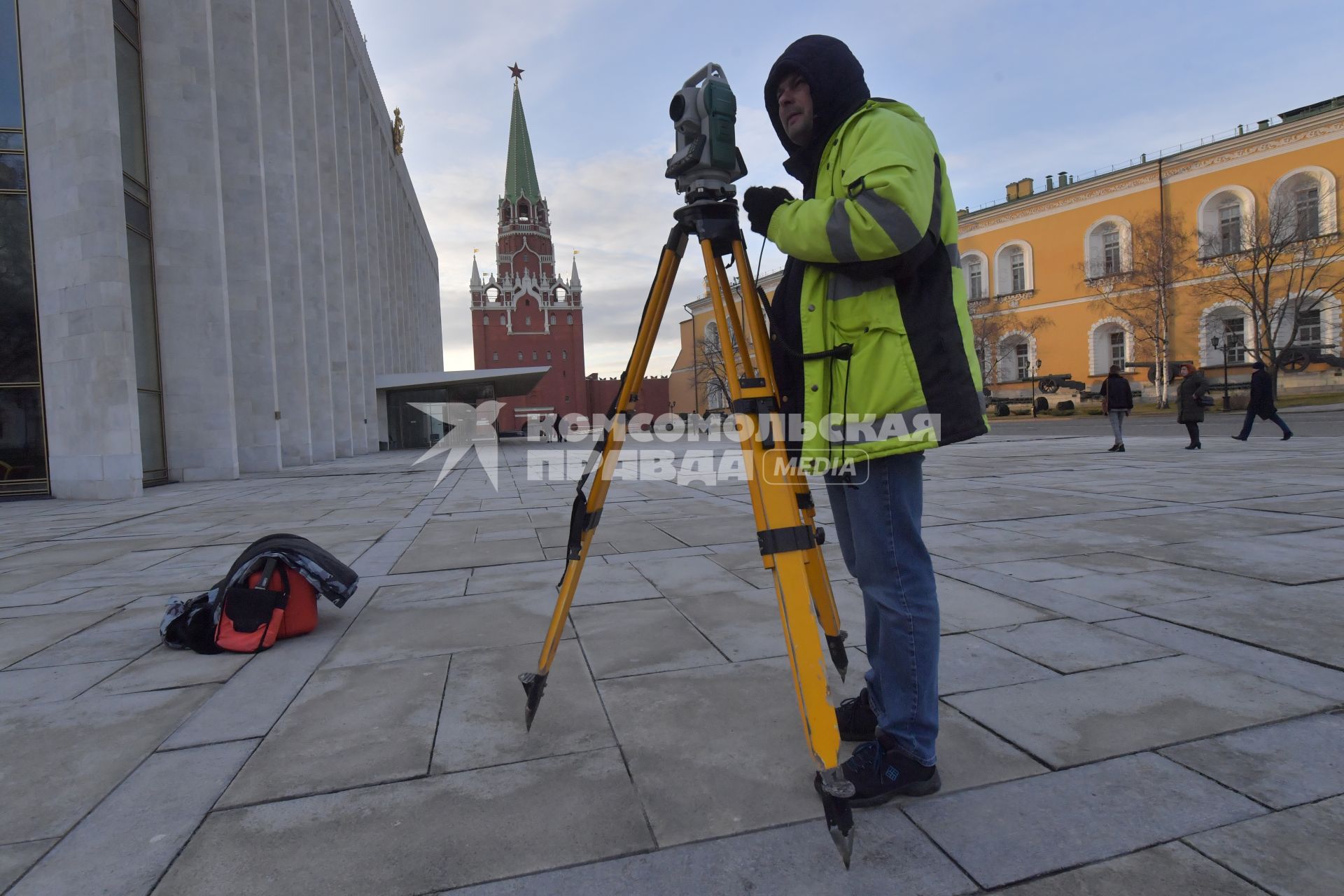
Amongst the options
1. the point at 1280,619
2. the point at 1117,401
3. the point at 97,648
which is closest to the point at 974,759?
the point at 1280,619

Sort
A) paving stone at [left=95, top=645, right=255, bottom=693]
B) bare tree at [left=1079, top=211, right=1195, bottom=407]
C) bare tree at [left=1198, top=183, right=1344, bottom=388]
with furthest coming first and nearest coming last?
bare tree at [left=1079, top=211, right=1195, bottom=407]
bare tree at [left=1198, top=183, right=1344, bottom=388]
paving stone at [left=95, top=645, right=255, bottom=693]

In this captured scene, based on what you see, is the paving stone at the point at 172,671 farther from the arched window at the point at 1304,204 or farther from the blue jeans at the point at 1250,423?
the arched window at the point at 1304,204

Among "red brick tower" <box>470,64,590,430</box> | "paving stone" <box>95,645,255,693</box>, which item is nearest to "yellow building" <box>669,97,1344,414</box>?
"paving stone" <box>95,645,255,693</box>

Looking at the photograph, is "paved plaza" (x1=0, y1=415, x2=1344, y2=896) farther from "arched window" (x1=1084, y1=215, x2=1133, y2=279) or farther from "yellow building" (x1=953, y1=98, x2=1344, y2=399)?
"arched window" (x1=1084, y1=215, x2=1133, y2=279)

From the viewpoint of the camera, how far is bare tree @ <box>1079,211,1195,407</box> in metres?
34.2

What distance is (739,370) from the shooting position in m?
1.95

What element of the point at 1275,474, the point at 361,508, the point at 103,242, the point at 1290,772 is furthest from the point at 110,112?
the point at 1275,474

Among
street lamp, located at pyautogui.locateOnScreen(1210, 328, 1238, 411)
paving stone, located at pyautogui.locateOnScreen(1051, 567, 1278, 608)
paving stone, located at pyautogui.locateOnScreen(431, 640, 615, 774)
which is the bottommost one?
paving stone, located at pyautogui.locateOnScreen(431, 640, 615, 774)

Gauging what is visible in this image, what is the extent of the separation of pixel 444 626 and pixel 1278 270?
41.9 m

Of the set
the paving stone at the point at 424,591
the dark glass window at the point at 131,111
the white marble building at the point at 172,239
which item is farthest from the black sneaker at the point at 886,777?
the dark glass window at the point at 131,111

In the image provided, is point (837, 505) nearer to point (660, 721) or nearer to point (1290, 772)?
point (660, 721)

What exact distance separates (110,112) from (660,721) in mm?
14057

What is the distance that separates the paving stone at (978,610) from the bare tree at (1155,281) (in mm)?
37239

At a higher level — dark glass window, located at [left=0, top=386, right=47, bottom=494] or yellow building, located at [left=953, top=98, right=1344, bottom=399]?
yellow building, located at [left=953, top=98, right=1344, bottom=399]
